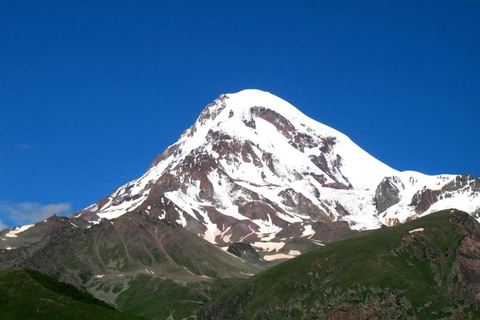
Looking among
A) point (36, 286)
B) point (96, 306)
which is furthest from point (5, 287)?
point (96, 306)

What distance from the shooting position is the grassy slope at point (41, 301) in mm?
115688

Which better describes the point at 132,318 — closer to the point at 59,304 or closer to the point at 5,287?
the point at 59,304

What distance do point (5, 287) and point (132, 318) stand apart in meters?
21.8

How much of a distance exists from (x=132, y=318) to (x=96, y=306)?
8517 mm

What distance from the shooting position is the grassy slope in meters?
116

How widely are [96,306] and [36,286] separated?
1072 cm

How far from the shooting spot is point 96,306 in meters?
124

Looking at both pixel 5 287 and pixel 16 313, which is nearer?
pixel 16 313

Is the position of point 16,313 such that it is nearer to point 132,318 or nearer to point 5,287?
point 5,287

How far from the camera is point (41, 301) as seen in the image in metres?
119

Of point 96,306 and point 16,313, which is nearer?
point 16,313

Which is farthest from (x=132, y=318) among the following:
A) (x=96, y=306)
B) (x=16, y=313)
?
(x=16, y=313)

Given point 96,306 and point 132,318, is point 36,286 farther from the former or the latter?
point 132,318

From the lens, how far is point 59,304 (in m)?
120
